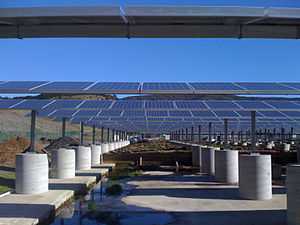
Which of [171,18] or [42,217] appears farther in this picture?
[42,217]

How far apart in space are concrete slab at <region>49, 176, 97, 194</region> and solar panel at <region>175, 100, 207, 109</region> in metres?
4.91

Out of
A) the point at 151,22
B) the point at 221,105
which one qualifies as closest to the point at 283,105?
the point at 221,105

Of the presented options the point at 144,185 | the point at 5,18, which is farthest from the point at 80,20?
the point at 144,185

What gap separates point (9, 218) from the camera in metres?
12.2

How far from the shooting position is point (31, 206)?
45.9 feet

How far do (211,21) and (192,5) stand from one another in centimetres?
79

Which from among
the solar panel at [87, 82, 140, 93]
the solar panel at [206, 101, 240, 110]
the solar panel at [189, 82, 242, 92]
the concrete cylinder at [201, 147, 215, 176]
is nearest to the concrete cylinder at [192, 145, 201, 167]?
the concrete cylinder at [201, 147, 215, 176]

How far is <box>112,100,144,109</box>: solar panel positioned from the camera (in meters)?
23.3

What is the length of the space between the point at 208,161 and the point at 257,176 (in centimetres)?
968

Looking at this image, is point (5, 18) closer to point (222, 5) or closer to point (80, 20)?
point (80, 20)

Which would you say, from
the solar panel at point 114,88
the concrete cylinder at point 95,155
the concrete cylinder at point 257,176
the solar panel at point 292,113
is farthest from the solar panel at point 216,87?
the concrete cylinder at point 95,155

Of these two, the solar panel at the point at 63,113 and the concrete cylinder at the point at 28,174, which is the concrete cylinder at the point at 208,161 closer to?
the solar panel at the point at 63,113

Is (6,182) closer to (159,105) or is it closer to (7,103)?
(7,103)

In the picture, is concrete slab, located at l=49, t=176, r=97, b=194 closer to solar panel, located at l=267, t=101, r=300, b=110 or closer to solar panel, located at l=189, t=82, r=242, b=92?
solar panel, located at l=189, t=82, r=242, b=92
